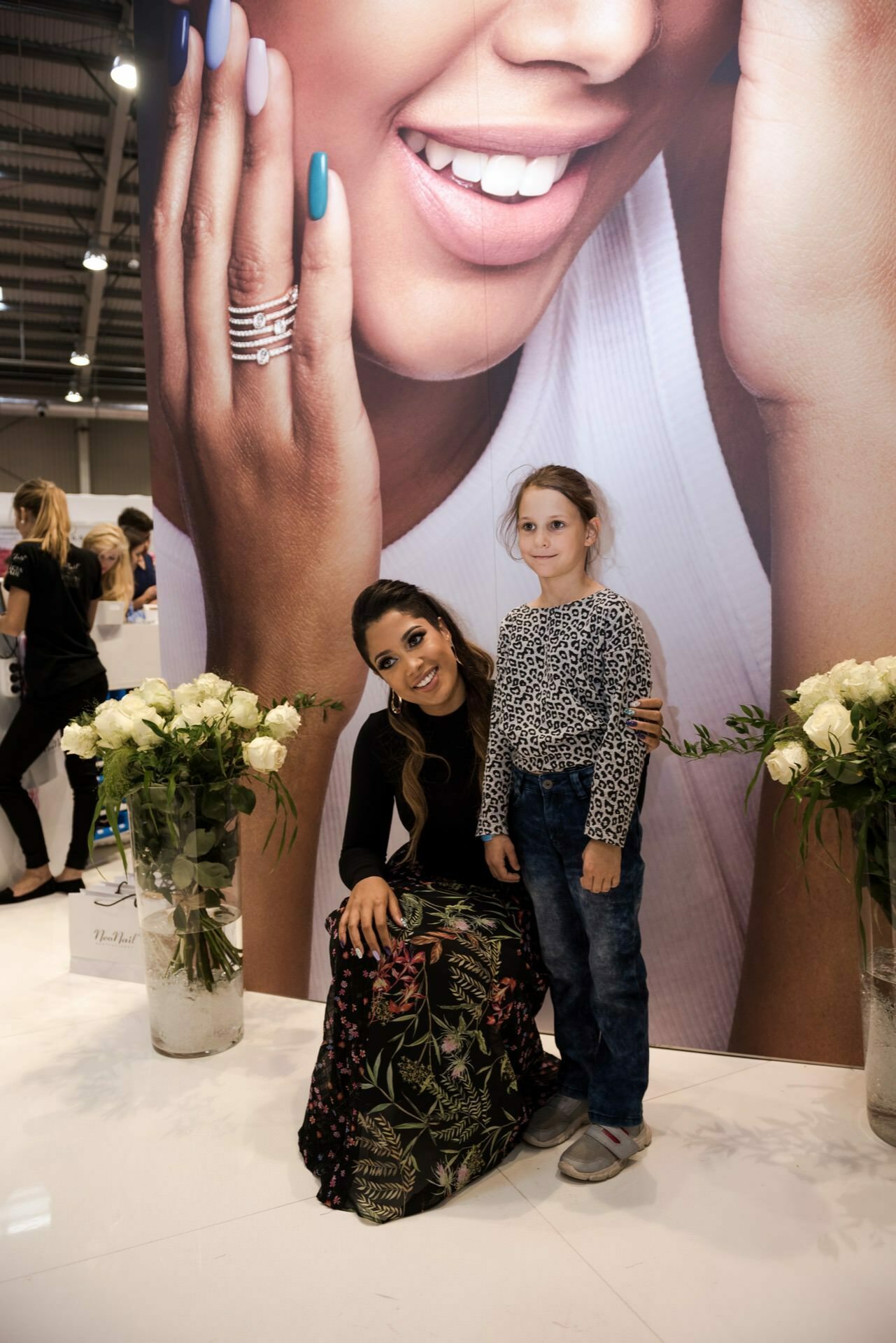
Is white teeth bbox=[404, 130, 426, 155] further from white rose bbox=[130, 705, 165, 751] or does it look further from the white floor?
the white floor

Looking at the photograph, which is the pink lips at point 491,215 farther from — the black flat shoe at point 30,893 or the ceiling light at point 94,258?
the ceiling light at point 94,258

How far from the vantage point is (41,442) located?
13305mm

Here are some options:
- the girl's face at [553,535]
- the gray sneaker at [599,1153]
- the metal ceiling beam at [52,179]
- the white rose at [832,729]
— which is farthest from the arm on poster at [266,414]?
the metal ceiling beam at [52,179]

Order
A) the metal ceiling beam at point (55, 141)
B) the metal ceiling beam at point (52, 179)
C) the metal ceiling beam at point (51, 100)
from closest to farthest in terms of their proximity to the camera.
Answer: the metal ceiling beam at point (51, 100) < the metal ceiling beam at point (55, 141) < the metal ceiling beam at point (52, 179)

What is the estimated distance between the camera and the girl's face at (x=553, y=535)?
6.24 ft

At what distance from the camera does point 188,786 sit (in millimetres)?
2279

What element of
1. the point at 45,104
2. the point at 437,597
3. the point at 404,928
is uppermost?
the point at 45,104

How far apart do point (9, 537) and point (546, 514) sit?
5.33 metres

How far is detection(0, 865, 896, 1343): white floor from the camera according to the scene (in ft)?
4.63

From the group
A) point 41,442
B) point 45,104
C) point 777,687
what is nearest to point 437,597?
point 777,687

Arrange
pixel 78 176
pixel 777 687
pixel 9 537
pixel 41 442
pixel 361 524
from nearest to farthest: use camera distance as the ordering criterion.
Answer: pixel 777 687
pixel 361 524
pixel 9 537
pixel 78 176
pixel 41 442

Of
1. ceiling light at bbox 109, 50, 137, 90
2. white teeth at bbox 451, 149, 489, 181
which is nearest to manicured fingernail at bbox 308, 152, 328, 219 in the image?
white teeth at bbox 451, 149, 489, 181

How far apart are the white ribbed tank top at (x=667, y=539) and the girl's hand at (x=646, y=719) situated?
47 cm

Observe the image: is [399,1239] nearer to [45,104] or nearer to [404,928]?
[404,928]
